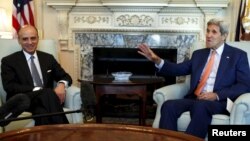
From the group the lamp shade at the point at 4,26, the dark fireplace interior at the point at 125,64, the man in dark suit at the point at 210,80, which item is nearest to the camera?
the man in dark suit at the point at 210,80

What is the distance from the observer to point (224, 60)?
8.74 ft

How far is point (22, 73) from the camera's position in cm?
269

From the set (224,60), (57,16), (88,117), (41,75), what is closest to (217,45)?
(224,60)

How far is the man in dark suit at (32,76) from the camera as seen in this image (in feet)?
7.86

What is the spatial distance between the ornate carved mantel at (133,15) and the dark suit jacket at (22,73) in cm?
142

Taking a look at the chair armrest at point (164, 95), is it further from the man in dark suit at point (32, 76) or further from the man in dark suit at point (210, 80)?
the man in dark suit at point (32, 76)

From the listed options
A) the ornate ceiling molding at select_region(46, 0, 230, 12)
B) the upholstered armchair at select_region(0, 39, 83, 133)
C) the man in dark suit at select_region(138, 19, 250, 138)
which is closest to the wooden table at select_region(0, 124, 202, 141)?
the upholstered armchair at select_region(0, 39, 83, 133)

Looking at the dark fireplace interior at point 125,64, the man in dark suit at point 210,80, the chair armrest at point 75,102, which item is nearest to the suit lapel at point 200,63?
the man in dark suit at point 210,80

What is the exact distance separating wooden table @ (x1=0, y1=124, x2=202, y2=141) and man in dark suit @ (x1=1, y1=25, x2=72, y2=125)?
80 centimetres

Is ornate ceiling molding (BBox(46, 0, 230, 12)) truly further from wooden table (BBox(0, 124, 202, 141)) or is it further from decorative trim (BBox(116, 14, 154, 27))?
wooden table (BBox(0, 124, 202, 141))

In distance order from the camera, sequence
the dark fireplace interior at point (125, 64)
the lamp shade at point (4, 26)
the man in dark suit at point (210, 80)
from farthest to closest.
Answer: the dark fireplace interior at point (125, 64) < the lamp shade at point (4, 26) < the man in dark suit at point (210, 80)

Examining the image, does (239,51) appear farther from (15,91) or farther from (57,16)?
(57,16)

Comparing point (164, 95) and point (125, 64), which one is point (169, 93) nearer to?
point (164, 95)

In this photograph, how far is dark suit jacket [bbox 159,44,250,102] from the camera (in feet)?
8.36
